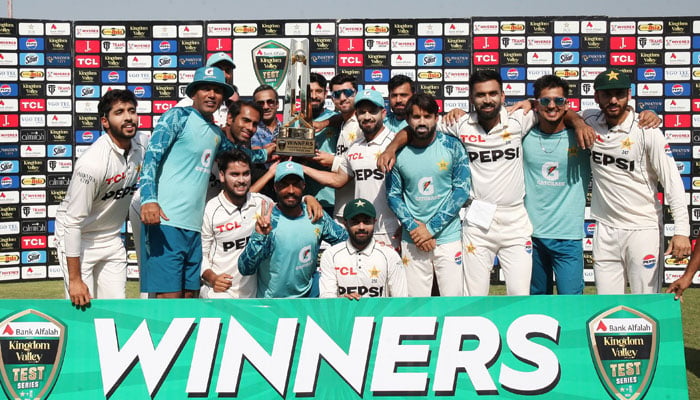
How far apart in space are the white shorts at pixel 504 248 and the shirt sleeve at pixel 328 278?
3.24 feet

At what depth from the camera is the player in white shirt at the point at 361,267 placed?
396 cm

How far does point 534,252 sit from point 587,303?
57.4 inches

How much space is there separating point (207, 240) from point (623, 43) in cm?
684

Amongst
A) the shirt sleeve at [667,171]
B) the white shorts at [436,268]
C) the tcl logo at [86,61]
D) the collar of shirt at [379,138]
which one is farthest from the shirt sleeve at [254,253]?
the tcl logo at [86,61]

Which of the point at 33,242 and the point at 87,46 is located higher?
the point at 87,46

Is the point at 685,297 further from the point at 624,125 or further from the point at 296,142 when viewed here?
the point at 296,142

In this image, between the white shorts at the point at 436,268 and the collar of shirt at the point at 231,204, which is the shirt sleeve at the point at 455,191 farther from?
the collar of shirt at the point at 231,204

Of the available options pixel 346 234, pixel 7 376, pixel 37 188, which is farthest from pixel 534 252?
pixel 37 188

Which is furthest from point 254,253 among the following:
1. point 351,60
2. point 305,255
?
point 351,60

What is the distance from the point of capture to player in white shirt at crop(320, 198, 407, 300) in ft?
13.0

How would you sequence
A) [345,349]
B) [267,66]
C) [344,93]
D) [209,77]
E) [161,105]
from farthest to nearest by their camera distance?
[161,105] < [267,66] < [344,93] < [209,77] < [345,349]

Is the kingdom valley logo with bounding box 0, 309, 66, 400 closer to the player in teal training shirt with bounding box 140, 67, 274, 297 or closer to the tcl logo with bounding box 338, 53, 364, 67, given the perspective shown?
the player in teal training shirt with bounding box 140, 67, 274, 297

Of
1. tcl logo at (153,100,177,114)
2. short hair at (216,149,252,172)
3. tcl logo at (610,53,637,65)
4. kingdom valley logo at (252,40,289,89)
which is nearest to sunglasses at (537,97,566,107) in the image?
short hair at (216,149,252,172)

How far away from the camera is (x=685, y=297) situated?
26.3ft
